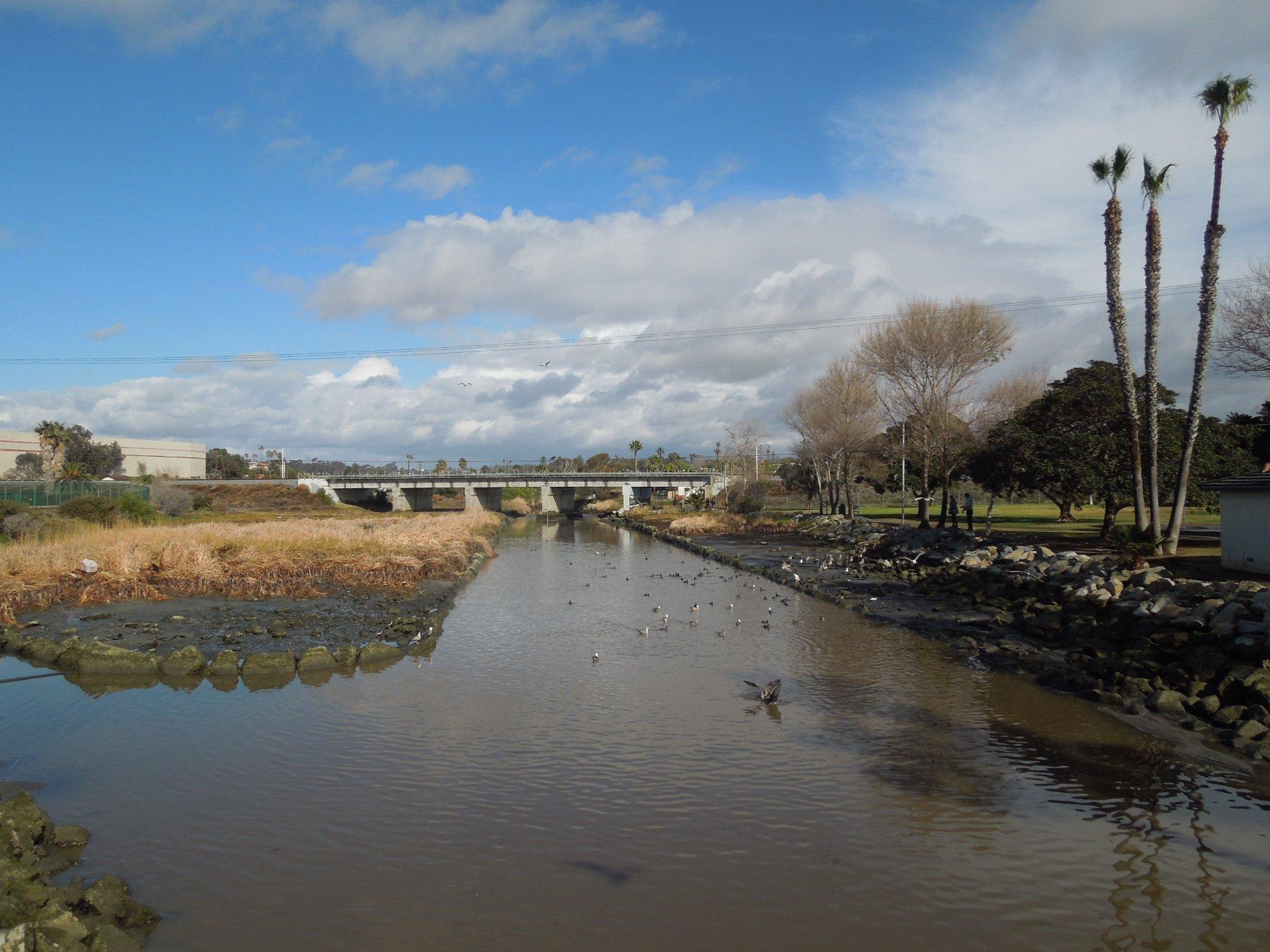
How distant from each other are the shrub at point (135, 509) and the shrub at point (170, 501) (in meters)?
6.62

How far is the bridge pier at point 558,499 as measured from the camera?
326 ft

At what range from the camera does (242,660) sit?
54.1ft

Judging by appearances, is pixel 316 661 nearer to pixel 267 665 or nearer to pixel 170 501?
pixel 267 665

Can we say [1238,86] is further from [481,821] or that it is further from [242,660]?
[242,660]

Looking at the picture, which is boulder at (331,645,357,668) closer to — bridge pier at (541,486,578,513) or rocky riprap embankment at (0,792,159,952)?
rocky riprap embankment at (0,792,159,952)

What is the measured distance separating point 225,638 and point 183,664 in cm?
267

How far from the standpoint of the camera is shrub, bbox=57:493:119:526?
A: 121 feet

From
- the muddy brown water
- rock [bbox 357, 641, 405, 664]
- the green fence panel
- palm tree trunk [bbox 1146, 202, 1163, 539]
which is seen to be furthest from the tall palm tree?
the green fence panel

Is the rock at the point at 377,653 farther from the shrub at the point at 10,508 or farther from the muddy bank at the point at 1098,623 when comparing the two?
the shrub at the point at 10,508

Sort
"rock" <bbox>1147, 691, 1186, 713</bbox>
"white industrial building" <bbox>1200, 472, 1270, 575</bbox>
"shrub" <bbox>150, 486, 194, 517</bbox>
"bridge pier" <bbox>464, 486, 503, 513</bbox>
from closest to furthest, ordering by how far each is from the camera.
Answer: "rock" <bbox>1147, 691, 1186, 713</bbox> < "white industrial building" <bbox>1200, 472, 1270, 575</bbox> < "shrub" <bbox>150, 486, 194, 517</bbox> < "bridge pier" <bbox>464, 486, 503, 513</bbox>

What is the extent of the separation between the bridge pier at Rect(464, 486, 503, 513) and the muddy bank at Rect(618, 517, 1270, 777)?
63.9 m

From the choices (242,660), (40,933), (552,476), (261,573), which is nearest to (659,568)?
(261,573)

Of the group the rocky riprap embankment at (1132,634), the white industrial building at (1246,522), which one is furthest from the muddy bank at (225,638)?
the white industrial building at (1246,522)

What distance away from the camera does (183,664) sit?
15656mm
